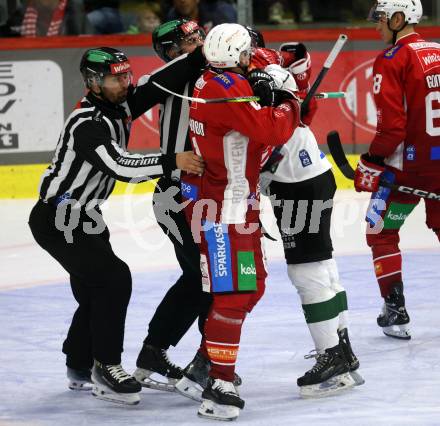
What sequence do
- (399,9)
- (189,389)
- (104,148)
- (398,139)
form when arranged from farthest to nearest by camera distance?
1. (399,9)
2. (398,139)
3. (189,389)
4. (104,148)

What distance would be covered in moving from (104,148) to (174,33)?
0.61 metres

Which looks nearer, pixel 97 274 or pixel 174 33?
pixel 97 274

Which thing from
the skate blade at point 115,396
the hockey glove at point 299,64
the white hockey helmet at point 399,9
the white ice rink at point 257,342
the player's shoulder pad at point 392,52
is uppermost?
the white hockey helmet at point 399,9

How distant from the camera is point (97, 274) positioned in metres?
4.39

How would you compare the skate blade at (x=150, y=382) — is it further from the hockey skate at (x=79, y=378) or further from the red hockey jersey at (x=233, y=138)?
the red hockey jersey at (x=233, y=138)

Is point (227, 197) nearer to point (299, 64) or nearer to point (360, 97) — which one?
point (299, 64)

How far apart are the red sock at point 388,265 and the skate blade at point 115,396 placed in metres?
1.43

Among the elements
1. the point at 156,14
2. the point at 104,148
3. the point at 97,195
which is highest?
the point at 104,148

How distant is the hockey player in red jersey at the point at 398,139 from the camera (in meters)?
5.13

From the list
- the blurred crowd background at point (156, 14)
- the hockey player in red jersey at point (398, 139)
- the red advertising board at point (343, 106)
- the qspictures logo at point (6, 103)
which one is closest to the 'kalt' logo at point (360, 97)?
the red advertising board at point (343, 106)

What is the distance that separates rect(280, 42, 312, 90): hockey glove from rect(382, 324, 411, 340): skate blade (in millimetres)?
1260

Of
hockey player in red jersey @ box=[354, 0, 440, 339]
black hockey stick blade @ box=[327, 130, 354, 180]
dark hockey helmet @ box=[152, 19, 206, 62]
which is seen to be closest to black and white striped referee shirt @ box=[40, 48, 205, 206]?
dark hockey helmet @ box=[152, 19, 206, 62]

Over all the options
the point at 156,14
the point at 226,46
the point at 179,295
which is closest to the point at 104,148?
the point at 226,46

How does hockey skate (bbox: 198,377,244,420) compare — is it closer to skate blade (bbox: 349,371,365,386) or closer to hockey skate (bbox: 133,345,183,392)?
hockey skate (bbox: 133,345,183,392)
